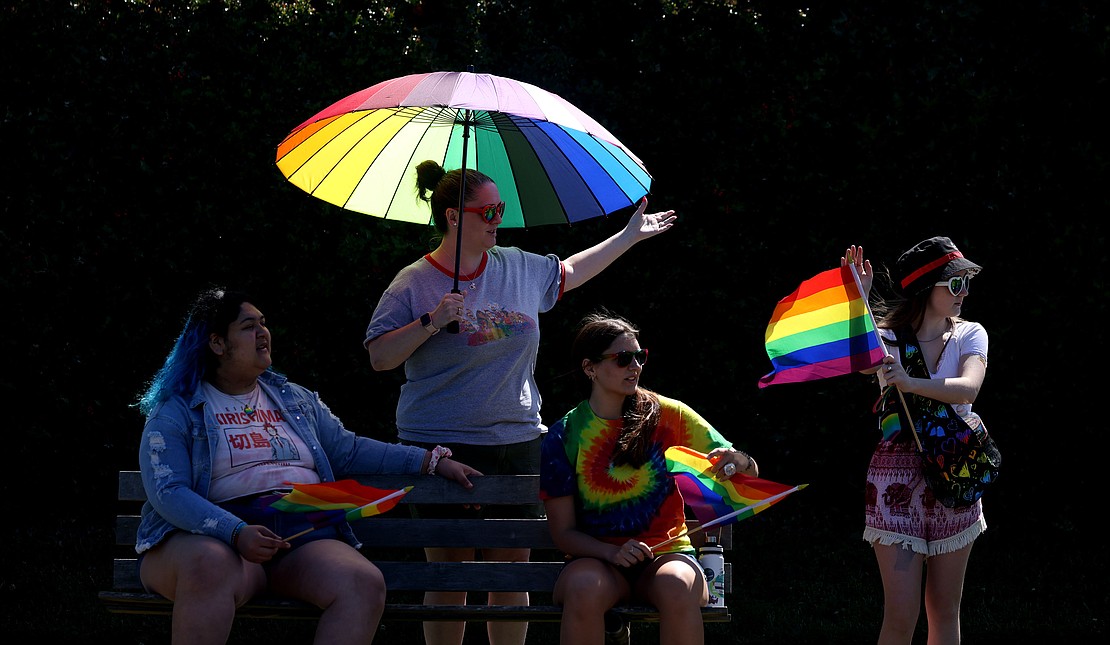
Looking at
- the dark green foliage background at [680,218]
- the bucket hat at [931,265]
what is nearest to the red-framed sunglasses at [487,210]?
the bucket hat at [931,265]

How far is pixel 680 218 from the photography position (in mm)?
6879

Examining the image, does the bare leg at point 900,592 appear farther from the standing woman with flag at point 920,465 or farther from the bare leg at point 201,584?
the bare leg at point 201,584

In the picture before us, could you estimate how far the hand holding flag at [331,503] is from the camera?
409 centimetres

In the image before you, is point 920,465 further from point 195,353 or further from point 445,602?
point 195,353

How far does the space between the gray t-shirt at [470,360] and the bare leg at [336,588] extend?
1.95ft

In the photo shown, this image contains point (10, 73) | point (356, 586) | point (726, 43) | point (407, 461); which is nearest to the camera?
point (356, 586)

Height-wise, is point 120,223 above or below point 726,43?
below

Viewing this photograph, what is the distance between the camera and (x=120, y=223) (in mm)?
6559

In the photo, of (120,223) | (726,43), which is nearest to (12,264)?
(120,223)

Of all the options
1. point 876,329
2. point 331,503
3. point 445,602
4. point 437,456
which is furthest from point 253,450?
point 876,329

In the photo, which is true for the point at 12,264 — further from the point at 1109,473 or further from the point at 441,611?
the point at 1109,473

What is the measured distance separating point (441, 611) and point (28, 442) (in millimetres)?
3283

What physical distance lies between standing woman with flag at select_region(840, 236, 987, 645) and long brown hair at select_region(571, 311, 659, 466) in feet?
2.55

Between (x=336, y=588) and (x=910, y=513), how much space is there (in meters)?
1.95
